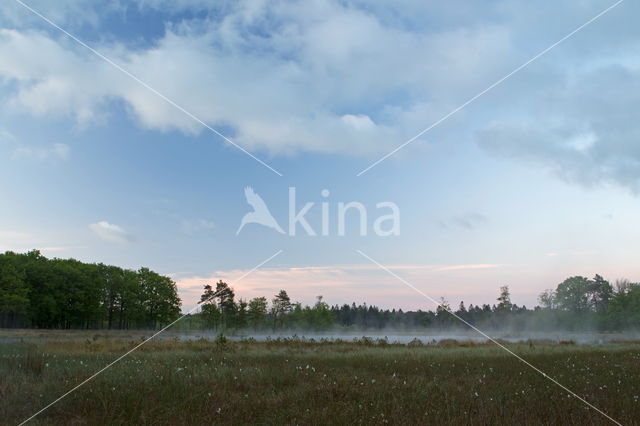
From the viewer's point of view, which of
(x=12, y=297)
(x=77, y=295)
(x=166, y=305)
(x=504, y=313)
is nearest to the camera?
(x=12, y=297)

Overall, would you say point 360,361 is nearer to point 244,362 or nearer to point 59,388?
point 244,362

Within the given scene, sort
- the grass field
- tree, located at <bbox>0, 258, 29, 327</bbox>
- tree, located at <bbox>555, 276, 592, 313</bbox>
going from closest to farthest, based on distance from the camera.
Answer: the grass field
tree, located at <bbox>0, 258, 29, 327</bbox>
tree, located at <bbox>555, 276, 592, 313</bbox>

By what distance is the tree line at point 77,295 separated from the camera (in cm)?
7026

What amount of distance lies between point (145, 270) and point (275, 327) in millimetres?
32443

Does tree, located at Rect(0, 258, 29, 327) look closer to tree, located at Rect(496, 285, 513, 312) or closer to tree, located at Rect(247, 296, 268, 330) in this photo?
tree, located at Rect(247, 296, 268, 330)

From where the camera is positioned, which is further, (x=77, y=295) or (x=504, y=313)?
(x=504, y=313)

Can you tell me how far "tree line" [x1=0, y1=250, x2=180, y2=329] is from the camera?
231 ft

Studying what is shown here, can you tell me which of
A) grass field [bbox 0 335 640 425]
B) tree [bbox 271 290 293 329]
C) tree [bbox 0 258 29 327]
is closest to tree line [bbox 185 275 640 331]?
tree [bbox 271 290 293 329]

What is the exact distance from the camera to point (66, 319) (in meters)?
79.9

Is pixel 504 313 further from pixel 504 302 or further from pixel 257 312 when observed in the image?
pixel 257 312

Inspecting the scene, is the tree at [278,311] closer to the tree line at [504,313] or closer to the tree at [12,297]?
the tree line at [504,313]

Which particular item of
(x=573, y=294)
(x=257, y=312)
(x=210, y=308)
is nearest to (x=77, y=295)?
(x=210, y=308)

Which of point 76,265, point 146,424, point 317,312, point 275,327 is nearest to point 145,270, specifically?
point 76,265

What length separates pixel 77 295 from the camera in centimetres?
7862
